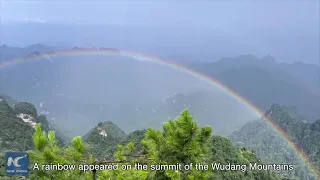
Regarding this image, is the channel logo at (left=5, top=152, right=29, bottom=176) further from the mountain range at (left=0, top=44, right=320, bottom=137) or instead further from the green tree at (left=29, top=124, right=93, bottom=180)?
the mountain range at (left=0, top=44, right=320, bottom=137)

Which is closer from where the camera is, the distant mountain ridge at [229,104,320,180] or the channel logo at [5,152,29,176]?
the channel logo at [5,152,29,176]

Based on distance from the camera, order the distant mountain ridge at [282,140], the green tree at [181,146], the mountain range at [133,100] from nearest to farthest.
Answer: the green tree at [181,146]
the distant mountain ridge at [282,140]
the mountain range at [133,100]

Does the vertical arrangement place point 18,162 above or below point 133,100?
below

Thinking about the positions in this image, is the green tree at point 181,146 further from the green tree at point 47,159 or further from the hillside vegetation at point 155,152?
the green tree at point 47,159

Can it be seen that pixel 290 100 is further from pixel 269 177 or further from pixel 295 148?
pixel 269 177

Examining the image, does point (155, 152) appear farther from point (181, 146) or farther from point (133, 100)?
point (133, 100)

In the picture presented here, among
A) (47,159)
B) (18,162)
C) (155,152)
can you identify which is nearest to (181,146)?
(155,152)

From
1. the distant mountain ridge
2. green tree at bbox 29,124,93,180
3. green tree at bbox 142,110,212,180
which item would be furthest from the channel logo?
the distant mountain ridge

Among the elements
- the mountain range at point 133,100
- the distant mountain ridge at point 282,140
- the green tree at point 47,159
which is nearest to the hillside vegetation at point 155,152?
the green tree at point 47,159

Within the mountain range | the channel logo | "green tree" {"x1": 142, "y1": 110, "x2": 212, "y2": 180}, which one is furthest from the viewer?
the mountain range

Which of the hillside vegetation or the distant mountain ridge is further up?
the distant mountain ridge

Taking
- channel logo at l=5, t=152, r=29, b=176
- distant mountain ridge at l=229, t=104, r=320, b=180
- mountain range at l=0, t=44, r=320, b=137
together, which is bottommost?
channel logo at l=5, t=152, r=29, b=176

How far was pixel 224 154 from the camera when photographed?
31.8 m

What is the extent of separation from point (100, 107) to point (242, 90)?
249ft
